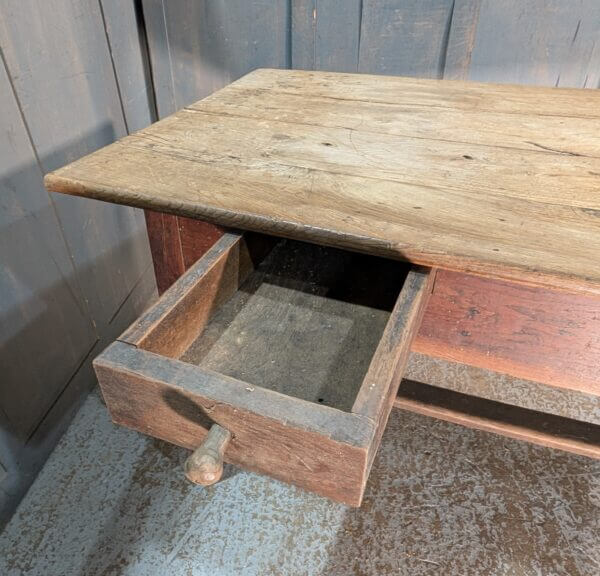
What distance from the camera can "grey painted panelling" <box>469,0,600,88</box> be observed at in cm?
171

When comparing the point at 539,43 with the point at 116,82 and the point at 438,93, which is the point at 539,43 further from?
the point at 116,82

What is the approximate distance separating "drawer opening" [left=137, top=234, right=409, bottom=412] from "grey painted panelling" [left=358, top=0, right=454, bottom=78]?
111 cm

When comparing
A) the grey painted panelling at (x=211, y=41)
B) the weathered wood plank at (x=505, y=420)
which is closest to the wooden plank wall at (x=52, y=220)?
the grey painted panelling at (x=211, y=41)

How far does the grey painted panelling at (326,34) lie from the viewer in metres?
1.76

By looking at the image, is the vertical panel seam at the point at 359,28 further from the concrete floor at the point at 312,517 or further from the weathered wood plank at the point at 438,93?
the concrete floor at the point at 312,517

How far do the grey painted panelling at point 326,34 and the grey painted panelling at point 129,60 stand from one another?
547 mm

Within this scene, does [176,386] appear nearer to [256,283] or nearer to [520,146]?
[256,283]

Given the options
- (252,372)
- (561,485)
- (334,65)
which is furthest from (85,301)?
(561,485)

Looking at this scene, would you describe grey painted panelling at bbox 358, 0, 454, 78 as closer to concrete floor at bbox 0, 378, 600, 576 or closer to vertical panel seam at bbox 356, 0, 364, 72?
vertical panel seam at bbox 356, 0, 364, 72

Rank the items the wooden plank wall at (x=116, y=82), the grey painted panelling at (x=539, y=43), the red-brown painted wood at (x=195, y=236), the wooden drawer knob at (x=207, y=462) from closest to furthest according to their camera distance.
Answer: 1. the wooden drawer knob at (x=207, y=462)
2. the red-brown painted wood at (x=195, y=236)
3. the wooden plank wall at (x=116, y=82)
4. the grey painted panelling at (x=539, y=43)

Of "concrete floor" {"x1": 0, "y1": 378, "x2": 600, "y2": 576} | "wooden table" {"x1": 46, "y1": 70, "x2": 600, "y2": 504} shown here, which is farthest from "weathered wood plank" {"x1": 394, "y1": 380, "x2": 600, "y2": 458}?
"concrete floor" {"x1": 0, "y1": 378, "x2": 600, "y2": 576}

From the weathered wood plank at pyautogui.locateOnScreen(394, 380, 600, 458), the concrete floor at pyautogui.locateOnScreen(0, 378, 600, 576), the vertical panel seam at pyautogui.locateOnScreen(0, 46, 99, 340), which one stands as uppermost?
the vertical panel seam at pyautogui.locateOnScreen(0, 46, 99, 340)

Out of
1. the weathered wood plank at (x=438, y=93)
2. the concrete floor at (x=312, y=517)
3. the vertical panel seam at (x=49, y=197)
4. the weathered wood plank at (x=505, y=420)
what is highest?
the weathered wood plank at (x=438, y=93)

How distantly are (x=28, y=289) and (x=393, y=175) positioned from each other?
0.95m
